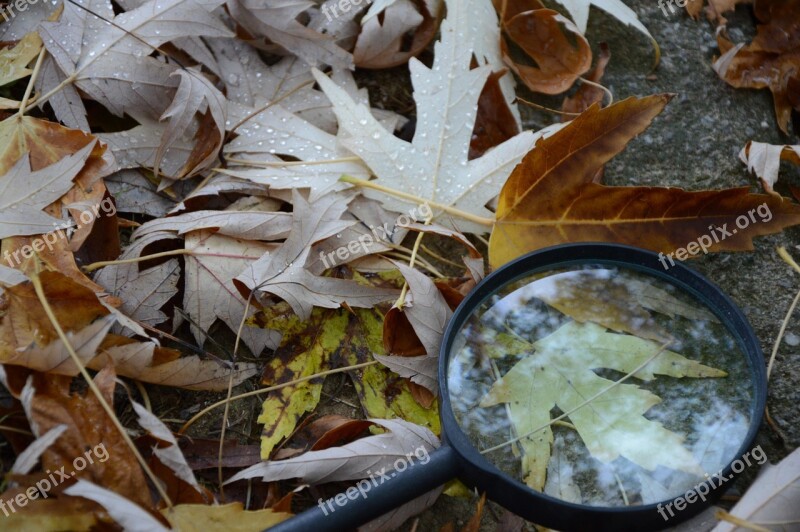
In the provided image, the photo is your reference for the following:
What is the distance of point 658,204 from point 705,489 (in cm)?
58

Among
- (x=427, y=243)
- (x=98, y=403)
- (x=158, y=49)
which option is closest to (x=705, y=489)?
(x=427, y=243)

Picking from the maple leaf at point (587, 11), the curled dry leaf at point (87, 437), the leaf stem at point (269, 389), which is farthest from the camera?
the maple leaf at point (587, 11)

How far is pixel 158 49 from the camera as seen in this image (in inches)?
66.7

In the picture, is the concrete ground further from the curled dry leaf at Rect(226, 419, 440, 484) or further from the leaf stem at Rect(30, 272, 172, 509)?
the leaf stem at Rect(30, 272, 172, 509)

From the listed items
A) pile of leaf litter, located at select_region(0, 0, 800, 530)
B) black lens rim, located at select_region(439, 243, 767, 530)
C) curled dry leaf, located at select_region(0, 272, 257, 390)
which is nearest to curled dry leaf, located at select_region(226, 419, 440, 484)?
pile of leaf litter, located at select_region(0, 0, 800, 530)

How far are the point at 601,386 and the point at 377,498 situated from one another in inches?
19.3

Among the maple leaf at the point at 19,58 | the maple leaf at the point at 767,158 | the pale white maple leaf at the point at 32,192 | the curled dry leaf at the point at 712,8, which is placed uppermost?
the maple leaf at the point at 19,58

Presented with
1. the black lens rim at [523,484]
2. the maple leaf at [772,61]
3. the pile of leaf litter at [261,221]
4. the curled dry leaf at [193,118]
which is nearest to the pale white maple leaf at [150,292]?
the pile of leaf litter at [261,221]

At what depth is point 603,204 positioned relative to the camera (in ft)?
5.01

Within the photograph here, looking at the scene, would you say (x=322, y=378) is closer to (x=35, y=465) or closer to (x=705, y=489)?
(x=35, y=465)

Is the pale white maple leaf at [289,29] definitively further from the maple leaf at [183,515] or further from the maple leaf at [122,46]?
the maple leaf at [183,515]

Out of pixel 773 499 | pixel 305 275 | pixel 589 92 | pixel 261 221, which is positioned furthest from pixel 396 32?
pixel 773 499

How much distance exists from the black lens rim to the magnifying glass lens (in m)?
0.02

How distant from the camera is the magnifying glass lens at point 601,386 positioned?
1306 millimetres
